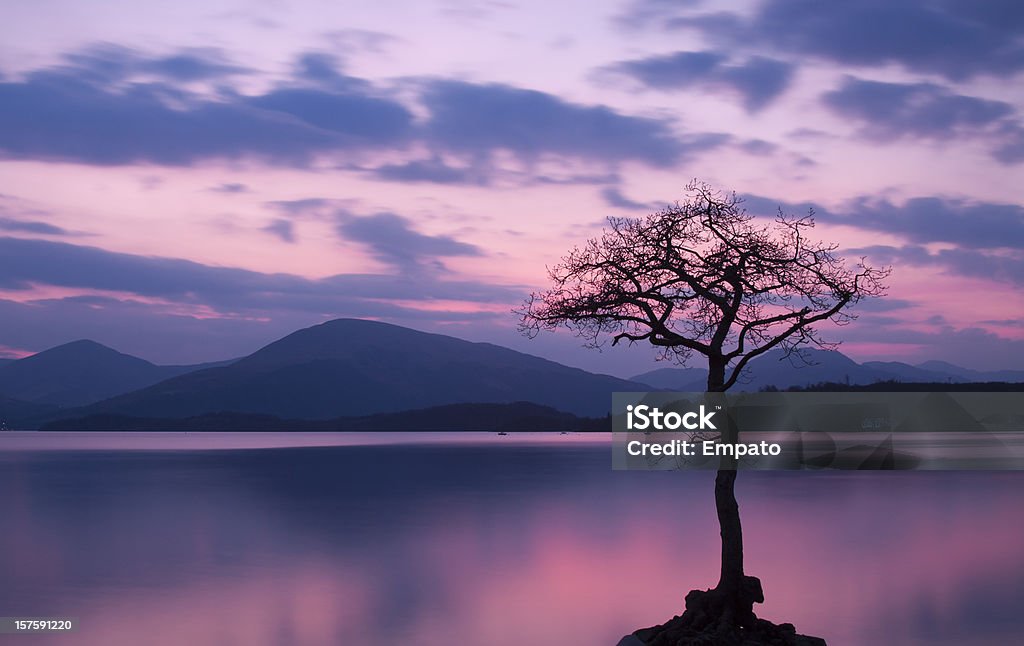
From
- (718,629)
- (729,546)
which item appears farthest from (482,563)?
(718,629)

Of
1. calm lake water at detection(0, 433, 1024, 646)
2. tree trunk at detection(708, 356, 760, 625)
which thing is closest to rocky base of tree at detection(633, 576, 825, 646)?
tree trunk at detection(708, 356, 760, 625)

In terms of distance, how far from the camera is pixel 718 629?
707 inches

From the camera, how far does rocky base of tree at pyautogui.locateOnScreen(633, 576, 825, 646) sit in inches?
701

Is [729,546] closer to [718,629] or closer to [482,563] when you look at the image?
[718,629]

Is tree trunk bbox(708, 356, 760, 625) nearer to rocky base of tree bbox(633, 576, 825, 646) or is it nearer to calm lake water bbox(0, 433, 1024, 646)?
rocky base of tree bbox(633, 576, 825, 646)

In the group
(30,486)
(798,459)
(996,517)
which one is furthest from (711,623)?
(798,459)

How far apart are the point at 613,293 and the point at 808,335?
3.75m

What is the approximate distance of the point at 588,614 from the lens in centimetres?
2761

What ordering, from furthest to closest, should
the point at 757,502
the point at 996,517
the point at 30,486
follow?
the point at 30,486, the point at 757,502, the point at 996,517

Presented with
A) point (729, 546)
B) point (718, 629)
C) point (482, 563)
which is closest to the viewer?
point (718, 629)

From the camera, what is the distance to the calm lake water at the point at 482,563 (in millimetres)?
26078

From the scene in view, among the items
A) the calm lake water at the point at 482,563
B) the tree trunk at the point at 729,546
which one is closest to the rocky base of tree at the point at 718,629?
the tree trunk at the point at 729,546

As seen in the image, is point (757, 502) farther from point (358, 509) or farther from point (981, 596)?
point (981, 596)

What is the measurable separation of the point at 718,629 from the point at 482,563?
69.8 feet
